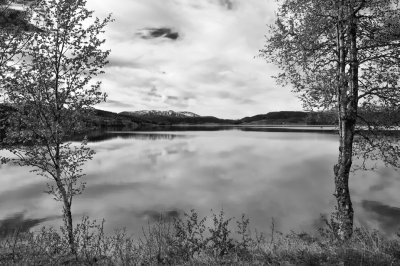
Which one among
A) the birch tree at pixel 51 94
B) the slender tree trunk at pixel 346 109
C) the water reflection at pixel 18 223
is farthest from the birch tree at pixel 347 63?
the water reflection at pixel 18 223

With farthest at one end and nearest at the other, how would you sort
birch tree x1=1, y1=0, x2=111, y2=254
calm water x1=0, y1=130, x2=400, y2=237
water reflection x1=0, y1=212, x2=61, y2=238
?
calm water x1=0, y1=130, x2=400, y2=237 → water reflection x1=0, y1=212, x2=61, y2=238 → birch tree x1=1, y1=0, x2=111, y2=254

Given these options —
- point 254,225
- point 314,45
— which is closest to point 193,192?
point 254,225

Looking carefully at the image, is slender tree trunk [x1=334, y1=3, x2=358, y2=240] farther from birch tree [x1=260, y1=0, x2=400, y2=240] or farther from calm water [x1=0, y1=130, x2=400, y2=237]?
calm water [x1=0, y1=130, x2=400, y2=237]

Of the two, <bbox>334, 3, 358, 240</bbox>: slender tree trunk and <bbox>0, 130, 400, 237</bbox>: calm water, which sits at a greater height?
<bbox>334, 3, 358, 240</bbox>: slender tree trunk

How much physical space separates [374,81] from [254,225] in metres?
14.8

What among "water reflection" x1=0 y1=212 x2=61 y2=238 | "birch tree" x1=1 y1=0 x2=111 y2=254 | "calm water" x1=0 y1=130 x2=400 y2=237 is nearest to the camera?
"birch tree" x1=1 y1=0 x2=111 y2=254

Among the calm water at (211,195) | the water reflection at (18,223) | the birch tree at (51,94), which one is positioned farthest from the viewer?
the calm water at (211,195)

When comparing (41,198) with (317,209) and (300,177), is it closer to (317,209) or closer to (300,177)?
(317,209)

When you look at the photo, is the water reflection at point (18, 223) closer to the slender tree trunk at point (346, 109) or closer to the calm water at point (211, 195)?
the calm water at point (211, 195)

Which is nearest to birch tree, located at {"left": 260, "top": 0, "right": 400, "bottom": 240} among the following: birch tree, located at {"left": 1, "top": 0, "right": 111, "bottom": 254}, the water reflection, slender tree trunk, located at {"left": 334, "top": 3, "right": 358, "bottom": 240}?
slender tree trunk, located at {"left": 334, "top": 3, "right": 358, "bottom": 240}

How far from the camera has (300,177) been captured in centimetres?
4600

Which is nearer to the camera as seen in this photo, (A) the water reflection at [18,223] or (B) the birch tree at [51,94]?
(B) the birch tree at [51,94]

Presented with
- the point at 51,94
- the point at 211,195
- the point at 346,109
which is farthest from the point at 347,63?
the point at 211,195

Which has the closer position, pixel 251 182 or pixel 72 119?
pixel 72 119
